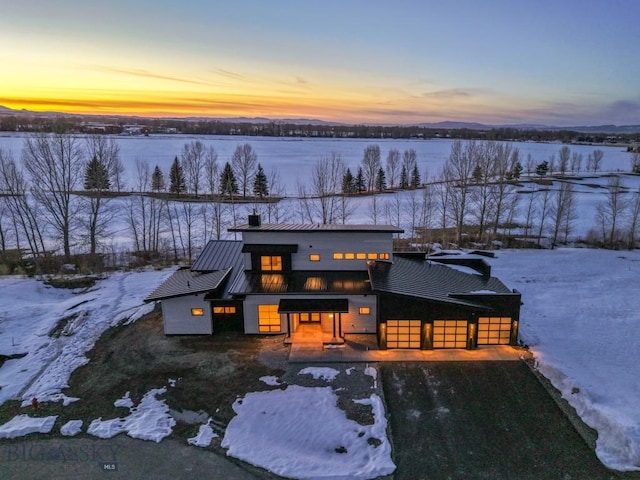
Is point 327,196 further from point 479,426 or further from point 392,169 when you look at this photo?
point 479,426

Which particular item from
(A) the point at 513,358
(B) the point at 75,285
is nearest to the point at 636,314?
(A) the point at 513,358

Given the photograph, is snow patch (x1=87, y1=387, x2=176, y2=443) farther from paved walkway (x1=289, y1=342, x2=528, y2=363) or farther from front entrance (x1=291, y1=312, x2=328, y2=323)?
front entrance (x1=291, y1=312, x2=328, y2=323)

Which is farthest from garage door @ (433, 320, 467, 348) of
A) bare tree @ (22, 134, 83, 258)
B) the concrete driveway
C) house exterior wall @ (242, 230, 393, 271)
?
bare tree @ (22, 134, 83, 258)

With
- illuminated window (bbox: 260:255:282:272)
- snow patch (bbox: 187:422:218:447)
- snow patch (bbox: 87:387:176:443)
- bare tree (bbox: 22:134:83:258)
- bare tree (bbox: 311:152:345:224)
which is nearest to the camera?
snow patch (bbox: 187:422:218:447)

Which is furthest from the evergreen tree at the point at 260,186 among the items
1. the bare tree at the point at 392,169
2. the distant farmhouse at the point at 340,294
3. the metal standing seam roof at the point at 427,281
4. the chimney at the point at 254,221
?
the metal standing seam roof at the point at 427,281

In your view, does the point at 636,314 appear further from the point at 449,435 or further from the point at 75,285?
the point at 75,285

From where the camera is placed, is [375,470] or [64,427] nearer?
[375,470]

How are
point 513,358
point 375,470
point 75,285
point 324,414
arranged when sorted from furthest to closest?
point 75,285 < point 513,358 < point 324,414 < point 375,470
